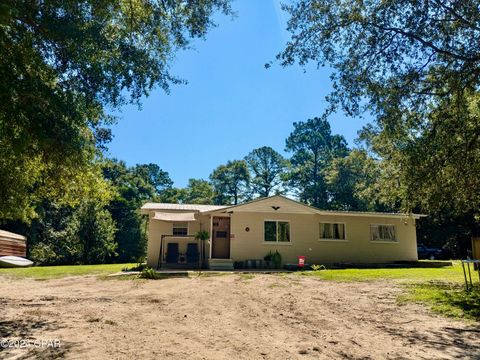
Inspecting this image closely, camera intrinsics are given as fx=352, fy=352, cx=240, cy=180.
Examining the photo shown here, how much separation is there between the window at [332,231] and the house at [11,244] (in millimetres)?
16884

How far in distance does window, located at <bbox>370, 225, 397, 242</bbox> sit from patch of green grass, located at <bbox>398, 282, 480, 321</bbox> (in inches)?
380

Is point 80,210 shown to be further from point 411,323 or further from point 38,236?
point 411,323

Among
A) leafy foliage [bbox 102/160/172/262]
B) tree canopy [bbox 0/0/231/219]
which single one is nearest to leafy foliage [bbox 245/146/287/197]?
leafy foliage [bbox 102/160/172/262]

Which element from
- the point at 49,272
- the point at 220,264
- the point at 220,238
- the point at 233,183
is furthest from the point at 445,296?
the point at 233,183

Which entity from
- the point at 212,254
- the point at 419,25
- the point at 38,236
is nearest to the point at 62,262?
the point at 38,236

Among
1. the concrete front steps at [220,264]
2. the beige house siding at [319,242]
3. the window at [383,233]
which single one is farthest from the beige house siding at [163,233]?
the window at [383,233]

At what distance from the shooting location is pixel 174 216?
17016mm

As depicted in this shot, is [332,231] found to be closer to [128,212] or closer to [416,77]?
[416,77]

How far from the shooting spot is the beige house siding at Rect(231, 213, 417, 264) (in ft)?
57.0

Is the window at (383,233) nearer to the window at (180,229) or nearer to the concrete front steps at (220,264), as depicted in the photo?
the concrete front steps at (220,264)

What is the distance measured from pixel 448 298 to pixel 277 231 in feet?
34.7

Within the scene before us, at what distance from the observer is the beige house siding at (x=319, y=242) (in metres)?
17.4

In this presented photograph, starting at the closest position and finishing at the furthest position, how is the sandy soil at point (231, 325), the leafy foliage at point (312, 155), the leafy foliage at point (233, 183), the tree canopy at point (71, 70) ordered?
the sandy soil at point (231, 325) < the tree canopy at point (71, 70) < the leafy foliage at point (312, 155) < the leafy foliage at point (233, 183)

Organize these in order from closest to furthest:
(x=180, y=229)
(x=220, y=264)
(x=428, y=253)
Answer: (x=220, y=264) < (x=180, y=229) < (x=428, y=253)
